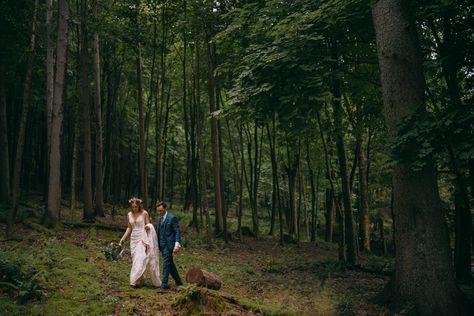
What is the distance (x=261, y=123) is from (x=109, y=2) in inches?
501

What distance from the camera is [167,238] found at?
898 centimetres

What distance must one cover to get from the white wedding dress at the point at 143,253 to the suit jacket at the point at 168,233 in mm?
253

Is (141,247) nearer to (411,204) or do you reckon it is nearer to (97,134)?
(411,204)

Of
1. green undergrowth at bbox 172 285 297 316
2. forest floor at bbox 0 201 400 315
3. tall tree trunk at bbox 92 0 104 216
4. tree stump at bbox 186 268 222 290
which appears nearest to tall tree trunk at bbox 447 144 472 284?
forest floor at bbox 0 201 400 315

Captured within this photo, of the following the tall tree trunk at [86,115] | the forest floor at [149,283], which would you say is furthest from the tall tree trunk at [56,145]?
the tall tree trunk at [86,115]

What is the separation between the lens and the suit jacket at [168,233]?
8.96m

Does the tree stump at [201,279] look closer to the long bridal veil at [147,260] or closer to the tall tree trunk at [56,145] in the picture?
the long bridal veil at [147,260]

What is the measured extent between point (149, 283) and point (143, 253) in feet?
3.06

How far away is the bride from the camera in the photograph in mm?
8727

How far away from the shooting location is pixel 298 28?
9.05 metres

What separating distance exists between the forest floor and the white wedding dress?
0.98 ft

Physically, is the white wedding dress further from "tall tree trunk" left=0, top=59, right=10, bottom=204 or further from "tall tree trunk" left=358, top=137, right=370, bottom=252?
"tall tree trunk" left=358, top=137, right=370, bottom=252

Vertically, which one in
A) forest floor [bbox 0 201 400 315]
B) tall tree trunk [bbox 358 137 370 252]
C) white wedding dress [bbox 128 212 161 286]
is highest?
tall tree trunk [bbox 358 137 370 252]

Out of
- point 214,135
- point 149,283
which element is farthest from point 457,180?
point 214,135
